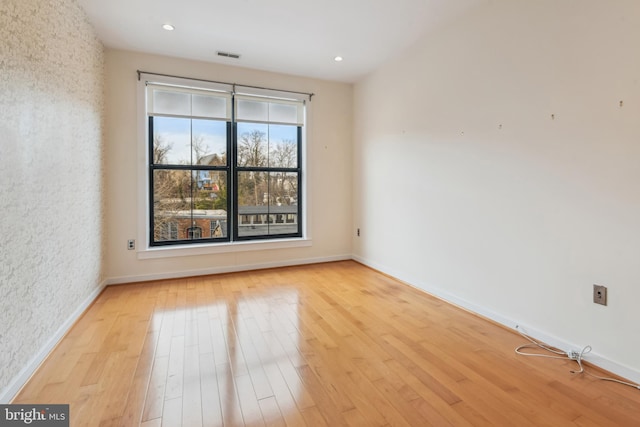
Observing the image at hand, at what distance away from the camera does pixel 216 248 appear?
4.03 metres

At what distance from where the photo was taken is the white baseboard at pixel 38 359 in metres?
1.63

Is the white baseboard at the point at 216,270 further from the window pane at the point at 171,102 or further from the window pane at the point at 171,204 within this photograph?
the window pane at the point at 171,102

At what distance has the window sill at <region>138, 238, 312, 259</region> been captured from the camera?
3740 mm

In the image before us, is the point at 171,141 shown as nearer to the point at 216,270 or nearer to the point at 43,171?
the point at 216,270

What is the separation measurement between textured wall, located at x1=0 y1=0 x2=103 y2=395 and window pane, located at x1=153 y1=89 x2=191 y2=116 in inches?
27.0

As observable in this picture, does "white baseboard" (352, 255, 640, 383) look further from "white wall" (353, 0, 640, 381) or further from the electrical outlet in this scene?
the electrical outlet

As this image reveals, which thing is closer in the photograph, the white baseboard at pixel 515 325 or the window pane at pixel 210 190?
the white baseboard at pixel 515 325

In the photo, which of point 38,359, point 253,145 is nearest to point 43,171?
point 38,359

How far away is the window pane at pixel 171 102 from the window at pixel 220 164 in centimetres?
1

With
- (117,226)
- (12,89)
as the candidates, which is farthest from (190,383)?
(117,226)

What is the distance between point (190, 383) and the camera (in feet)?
5.81

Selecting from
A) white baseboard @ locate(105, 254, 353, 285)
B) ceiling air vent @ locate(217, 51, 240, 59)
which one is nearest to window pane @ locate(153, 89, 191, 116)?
ceiling air vent @ locate(217, 51, 240, 59)

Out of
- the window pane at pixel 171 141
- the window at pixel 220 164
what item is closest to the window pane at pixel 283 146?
the window at pixel 220 164

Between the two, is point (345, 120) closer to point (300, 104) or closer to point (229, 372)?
point (300, 104)
